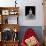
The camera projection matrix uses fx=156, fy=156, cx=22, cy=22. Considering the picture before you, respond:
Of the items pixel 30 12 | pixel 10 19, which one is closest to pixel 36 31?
pixel 30 12

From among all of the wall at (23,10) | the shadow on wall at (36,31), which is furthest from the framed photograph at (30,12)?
the shadow on wall at (36,31)

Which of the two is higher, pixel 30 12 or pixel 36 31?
pixel 30 12

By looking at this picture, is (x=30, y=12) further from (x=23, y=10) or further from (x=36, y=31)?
(x=36, y=31)

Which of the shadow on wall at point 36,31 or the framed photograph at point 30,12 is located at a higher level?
the framed photograph at point 30,12

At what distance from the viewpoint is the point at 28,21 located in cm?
517

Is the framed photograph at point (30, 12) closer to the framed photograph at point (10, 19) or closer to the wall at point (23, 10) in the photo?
the wall at point (23, 10)

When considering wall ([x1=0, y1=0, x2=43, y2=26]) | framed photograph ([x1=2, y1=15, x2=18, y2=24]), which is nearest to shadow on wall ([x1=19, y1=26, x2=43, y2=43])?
wall ([x1=0, y1=0, x2=43, y2=26])

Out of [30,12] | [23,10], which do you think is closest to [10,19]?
[23,10]

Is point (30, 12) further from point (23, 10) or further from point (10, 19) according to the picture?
point (10, 19)

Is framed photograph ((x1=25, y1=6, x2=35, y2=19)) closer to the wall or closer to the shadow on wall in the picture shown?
the wall

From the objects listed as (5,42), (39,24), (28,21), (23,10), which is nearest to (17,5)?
(23,10)

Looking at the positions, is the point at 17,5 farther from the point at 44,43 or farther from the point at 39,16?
the point at 44,43

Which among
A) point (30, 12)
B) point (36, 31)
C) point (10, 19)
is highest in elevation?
point (30, 12)

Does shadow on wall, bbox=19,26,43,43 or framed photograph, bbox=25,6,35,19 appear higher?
framed photograph, bbox=25,6,35,19
